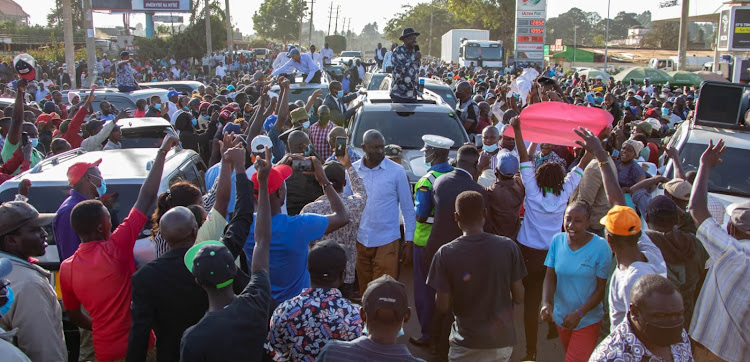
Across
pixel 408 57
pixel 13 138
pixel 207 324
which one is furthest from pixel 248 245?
pixel 408 57

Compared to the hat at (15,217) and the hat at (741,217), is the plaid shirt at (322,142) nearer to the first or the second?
the hat at (15,217)

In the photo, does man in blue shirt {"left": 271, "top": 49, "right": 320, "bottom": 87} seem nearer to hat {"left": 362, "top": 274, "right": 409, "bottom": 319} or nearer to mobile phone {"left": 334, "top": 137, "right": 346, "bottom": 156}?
mobile phone {"left": 334, "top": 137, "right": 346, "bottom": 156}

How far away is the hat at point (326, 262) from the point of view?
315 cm

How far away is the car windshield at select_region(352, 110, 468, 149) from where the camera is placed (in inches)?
345

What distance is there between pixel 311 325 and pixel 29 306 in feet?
4.66

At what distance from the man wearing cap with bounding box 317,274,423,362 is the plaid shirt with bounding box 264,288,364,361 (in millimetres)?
288

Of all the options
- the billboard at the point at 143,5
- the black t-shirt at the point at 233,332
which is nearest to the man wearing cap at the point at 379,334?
the black t-shirt at the point at 233,332

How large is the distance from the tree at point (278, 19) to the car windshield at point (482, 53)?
5496 centimetres

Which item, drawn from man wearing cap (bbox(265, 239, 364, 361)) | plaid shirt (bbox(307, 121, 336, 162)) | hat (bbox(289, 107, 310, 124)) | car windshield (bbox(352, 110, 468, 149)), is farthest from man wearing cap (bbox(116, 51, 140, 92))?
man wearing cap (bbox(265, 239, 364, 361))

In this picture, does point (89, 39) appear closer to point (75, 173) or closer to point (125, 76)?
point (125, 76)

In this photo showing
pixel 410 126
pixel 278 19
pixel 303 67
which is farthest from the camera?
pixel 278 19

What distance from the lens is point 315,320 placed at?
302 cm

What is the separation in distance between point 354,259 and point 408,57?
16.6 feet

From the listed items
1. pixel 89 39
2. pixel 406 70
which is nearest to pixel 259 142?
pixel 406 70
